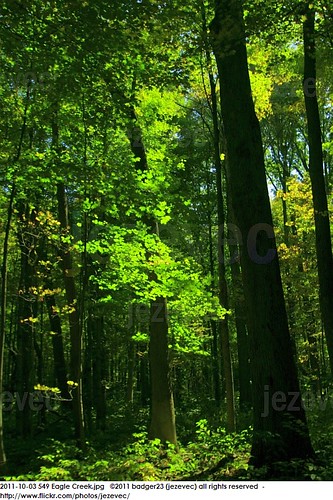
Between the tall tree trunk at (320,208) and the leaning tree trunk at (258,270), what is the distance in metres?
2.60

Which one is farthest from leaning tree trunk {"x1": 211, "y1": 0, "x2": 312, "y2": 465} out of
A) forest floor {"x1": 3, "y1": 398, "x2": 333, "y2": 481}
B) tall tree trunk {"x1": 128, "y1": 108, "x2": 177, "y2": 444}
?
tall tree trunk {"x1": 128, "y1": 108, "x2": 177, "y2": 444}

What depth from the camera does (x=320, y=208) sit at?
7.74 metres

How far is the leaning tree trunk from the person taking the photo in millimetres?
4688

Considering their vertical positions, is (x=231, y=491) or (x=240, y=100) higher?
(x=240, y=100)

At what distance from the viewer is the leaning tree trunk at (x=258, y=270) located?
15.4 ft

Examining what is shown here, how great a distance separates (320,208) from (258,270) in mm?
3321

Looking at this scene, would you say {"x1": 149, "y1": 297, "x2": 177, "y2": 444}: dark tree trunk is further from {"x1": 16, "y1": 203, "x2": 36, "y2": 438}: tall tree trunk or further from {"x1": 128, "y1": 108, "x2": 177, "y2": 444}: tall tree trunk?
{"x1": 16, "y1": 203, "x2": 36, "y2": 438}: tall tree trunk

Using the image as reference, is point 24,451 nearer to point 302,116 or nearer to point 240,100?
point 240,100

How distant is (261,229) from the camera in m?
5.21

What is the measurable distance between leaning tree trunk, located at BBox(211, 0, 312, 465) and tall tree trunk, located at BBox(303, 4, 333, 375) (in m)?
2.60

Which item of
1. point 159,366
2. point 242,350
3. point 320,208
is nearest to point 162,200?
point 320,208

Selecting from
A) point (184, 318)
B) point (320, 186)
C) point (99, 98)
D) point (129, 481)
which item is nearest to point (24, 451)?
point (184, 318)

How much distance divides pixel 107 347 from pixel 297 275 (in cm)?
808
